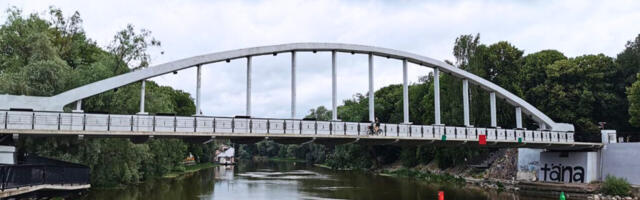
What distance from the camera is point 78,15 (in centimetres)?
3534

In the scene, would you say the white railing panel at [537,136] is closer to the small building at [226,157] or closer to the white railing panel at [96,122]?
the white railing panel at [96,122]

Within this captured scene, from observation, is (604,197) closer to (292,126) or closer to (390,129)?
(390,129)

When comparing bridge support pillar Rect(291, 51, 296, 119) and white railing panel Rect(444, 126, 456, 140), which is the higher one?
bridge support pillar Rect(291, 51, 296, 119)

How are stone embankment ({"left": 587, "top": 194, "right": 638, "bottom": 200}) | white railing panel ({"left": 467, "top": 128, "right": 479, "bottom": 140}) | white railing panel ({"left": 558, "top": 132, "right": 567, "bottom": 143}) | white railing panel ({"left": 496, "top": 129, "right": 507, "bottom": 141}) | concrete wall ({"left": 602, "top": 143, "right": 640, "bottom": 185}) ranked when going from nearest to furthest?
white railing panel ({"left": 467, "top": 128, "right": 479, "bottom": 140}) < white railing panel ({"left": 496, "top": 129, "right": 507, "bottom": 141}) < stone embankment ({"left": 587, "top": 194, "right": 638, "bottom": 200}) < concrete wall ({"left": 602, "top": 143, "right": 640, "bottom": 185}) < white railing panel ({"left": 558, "top": 132, "right": 567, "bottom": 143})

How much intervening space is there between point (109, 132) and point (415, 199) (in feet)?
64.0

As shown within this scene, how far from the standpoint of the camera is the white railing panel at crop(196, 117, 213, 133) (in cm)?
2228

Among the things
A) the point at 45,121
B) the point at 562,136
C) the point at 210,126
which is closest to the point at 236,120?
the point at 210,126

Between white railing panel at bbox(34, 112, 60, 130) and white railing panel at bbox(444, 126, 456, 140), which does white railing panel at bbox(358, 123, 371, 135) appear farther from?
white railing panel at bbox(34, 112, 60, 130)

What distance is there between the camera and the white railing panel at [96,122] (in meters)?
20.3

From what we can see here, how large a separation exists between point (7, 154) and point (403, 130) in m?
18.6

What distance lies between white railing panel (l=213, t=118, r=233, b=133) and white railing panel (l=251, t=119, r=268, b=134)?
102cm

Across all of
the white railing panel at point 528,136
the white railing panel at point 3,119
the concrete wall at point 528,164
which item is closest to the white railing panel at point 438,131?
the white railing panel at point 528,136

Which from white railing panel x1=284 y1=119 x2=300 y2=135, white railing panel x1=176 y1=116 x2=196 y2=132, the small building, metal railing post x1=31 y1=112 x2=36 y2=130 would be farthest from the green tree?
the small building

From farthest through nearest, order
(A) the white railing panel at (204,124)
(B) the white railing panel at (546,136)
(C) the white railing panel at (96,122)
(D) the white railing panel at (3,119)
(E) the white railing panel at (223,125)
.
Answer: (B) the white railing panel at (546,136) → (E) the white railing panel at (223,125) → (A) the white railing panel at (204,124) → (C) the white railing panel at (96,122) → (D) the white railing panel at (3,119)
